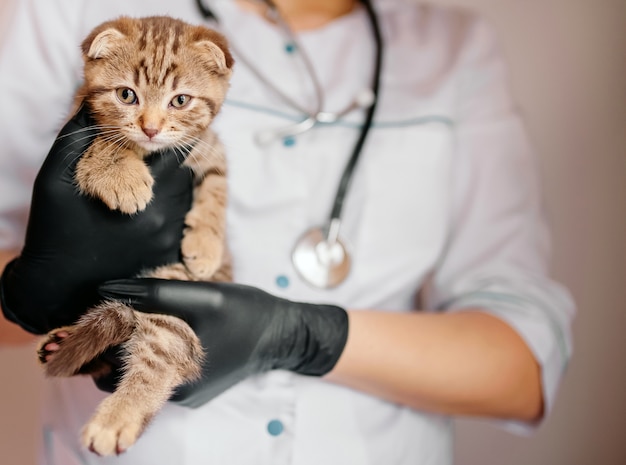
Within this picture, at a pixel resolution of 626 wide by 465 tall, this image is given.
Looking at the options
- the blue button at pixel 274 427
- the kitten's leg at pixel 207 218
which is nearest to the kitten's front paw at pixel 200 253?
the kitten's leg at pixel 207 218

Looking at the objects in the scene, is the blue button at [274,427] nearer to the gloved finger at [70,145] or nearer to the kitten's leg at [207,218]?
the kitten's leg at [207,218]

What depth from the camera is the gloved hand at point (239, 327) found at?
43 cm

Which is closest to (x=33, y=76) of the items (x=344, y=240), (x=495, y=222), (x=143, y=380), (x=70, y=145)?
(x=70, y=145)

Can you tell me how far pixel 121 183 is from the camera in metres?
0.41

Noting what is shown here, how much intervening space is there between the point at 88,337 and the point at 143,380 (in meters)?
0.05

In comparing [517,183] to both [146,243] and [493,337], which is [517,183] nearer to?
[493,337]

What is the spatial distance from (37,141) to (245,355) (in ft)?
0.84

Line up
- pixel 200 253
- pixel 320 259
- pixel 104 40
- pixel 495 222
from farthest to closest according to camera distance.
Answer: pixel 495 222, pixel 320 259, pixel 200 253, pixel 104 40

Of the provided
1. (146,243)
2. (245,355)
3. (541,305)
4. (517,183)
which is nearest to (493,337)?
(541,305)

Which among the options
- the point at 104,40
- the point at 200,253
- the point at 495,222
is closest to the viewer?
the point at 104,40

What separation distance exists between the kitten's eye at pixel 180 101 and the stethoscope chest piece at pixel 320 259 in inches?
11.8

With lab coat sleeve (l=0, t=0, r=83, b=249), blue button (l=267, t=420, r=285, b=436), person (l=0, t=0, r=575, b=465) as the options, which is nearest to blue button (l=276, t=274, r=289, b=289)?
person (l=0, t=0, r=575, b=465)

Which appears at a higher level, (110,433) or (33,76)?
(33,76)

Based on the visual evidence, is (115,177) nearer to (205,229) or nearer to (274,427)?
(205,229)
